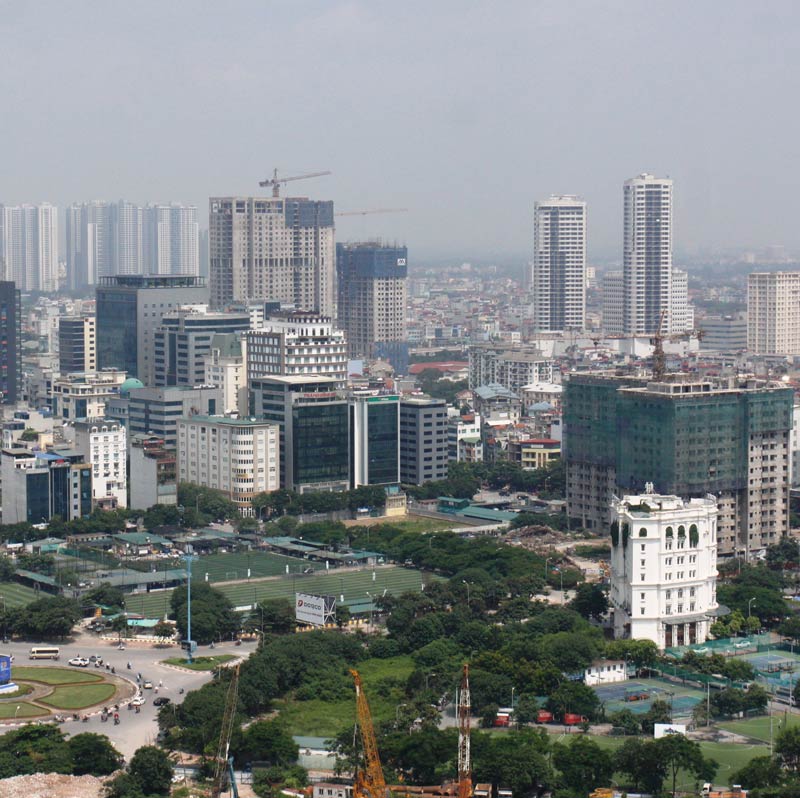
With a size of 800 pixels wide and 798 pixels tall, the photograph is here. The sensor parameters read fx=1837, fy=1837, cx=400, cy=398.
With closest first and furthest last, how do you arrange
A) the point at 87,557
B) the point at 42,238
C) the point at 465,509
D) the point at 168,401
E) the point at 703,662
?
the point at 703,662 < the point at 87,557 < the point at 465,509 < the point at 168,401 < the point at 42,238

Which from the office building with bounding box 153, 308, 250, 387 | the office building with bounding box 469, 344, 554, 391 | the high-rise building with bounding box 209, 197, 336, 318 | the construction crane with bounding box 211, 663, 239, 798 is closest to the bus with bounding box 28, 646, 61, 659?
the construction crane with bounding box 211, 663, 239, 798

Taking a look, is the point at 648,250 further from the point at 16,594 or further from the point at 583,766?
the point at 583,766

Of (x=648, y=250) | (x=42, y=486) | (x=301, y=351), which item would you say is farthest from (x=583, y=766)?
(x=648, y=250)

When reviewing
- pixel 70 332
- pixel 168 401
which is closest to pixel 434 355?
pixel 70 332

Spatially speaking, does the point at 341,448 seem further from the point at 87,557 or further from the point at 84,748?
the point at 84,748

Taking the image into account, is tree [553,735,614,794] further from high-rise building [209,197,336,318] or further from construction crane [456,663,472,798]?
high-rise building [209,197,336,318]

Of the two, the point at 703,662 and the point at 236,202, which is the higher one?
the point at 236,202
